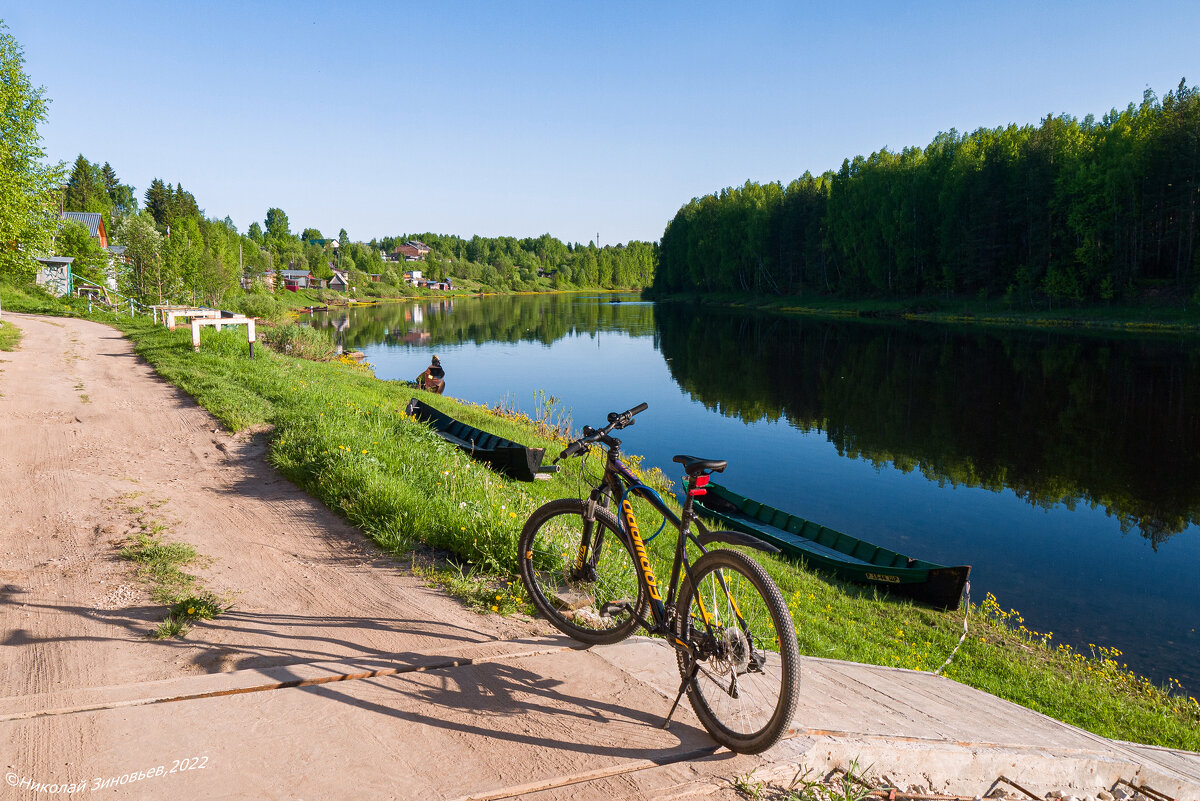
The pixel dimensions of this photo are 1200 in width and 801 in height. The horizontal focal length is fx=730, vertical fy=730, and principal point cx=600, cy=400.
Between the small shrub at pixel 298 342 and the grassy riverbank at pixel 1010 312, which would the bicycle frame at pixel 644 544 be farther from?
the grassy riverbank at pixel 1010 312

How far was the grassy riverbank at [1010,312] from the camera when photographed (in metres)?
47.2

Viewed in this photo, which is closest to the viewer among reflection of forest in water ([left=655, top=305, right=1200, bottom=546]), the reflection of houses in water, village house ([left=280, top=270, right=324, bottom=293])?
reflection of forest in water ([left=655, top=305, right=1200, bottom=546])

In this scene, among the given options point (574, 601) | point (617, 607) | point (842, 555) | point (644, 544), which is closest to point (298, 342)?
point (842, 555)

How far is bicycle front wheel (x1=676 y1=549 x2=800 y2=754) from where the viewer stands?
316 cm

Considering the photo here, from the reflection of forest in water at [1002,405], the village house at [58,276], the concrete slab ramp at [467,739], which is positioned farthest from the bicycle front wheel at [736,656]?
the village house at [58,276]

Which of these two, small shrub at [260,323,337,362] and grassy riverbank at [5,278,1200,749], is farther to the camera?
small shrub at [260,323,337,362]

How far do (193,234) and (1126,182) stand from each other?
8460cm

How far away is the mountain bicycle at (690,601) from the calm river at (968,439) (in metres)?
8.70

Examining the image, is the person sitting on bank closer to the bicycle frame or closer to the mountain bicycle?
the mountain bicycle

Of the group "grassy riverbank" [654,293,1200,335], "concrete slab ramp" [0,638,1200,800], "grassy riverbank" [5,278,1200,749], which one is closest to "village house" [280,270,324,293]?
"grassy riverbank" [654,293,1200,335]

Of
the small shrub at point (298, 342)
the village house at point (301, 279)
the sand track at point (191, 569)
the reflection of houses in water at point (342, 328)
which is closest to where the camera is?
the sand track at point (191, 569)

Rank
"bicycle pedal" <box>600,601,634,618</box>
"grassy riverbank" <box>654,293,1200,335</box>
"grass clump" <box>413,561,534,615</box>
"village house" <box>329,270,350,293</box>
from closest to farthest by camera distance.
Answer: "bicycle pedal" <box>600,601,634,618</box> < "grass clump" <box>413,561,534,615</box> < "grassy riverbank" <box>654,293,1200,335</box> < "village house" <box>329,270,350,293</box>

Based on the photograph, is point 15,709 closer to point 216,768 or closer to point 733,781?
point 216,768

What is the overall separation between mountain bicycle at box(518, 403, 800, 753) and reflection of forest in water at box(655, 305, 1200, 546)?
46.8 ft
